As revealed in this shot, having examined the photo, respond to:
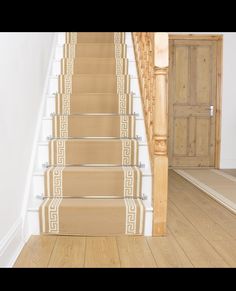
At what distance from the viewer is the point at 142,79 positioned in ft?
11.1

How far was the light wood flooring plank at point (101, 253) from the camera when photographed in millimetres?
1948

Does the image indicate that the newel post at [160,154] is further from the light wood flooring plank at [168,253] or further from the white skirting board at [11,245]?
the white skirting board at [11,245]

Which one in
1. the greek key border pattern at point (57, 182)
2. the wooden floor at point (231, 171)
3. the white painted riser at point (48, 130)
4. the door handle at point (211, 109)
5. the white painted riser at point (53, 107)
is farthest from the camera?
the door handle at point (211, 109)

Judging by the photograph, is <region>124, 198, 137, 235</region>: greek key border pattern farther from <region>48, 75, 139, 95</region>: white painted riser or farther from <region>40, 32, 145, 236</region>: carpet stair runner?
<region>48, 75, 139, 95</region>: white painted riser

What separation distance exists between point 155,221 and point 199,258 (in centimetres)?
42

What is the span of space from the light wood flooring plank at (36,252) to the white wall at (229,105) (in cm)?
442

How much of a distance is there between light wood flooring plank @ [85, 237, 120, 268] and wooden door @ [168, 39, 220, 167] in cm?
403

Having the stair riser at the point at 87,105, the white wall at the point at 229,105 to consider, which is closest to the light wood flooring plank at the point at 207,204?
the stair riser at the point at 87,105

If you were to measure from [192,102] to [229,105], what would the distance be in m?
0.59

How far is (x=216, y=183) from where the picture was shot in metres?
4.69

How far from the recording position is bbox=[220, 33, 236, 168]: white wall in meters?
6.05

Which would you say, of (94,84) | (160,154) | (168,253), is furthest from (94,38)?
(168,253)

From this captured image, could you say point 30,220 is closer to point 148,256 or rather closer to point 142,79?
point 148,256
